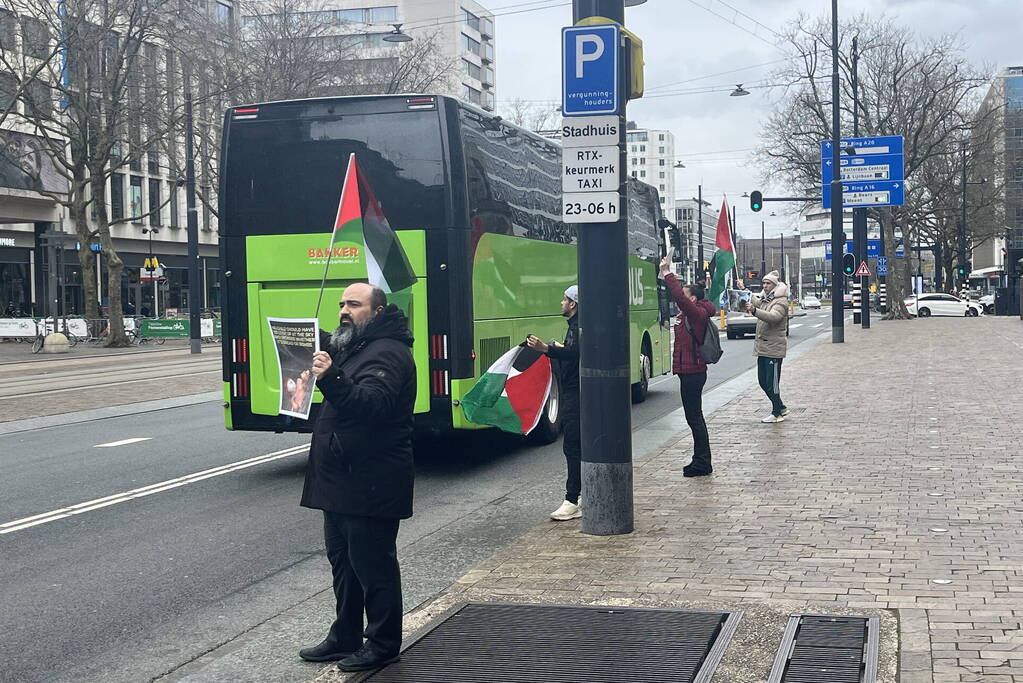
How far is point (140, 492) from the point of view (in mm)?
9977

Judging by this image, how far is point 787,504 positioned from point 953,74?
49.2 meters

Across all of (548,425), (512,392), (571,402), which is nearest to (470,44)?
(548,425)

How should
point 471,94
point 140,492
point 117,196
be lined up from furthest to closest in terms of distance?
point 471,94
point 117,196
point 140,492

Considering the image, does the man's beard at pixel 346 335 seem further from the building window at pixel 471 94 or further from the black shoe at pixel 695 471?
the building window at pixel 471 94

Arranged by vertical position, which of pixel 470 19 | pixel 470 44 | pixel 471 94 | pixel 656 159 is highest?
pixel 470 19

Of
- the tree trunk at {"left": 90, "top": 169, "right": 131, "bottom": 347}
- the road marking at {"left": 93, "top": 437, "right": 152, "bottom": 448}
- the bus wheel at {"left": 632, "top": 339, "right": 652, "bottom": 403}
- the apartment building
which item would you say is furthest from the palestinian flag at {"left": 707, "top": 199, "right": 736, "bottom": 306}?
the apartment building

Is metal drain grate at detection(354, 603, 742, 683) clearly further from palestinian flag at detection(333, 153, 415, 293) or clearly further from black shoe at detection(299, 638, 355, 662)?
palestinian flag at detection(333, 153, 415, 293)

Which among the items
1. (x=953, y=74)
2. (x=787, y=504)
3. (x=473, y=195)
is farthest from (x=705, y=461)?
(x=953, y=74)

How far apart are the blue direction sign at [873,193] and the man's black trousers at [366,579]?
32621mm

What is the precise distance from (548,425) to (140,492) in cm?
456

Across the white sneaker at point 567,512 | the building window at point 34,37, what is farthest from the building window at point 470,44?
the white sneaker at point 567,512

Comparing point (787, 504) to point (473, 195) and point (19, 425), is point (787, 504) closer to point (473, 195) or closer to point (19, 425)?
point (473, 195)

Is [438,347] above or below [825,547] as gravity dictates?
above

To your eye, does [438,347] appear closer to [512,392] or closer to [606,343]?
[512,392]
